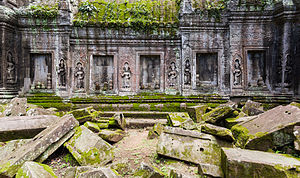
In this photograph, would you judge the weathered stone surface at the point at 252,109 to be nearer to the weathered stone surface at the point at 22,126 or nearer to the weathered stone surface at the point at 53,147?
the weathered stone surface at the point at 53,147

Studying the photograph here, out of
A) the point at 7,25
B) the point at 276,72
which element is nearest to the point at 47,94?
the point at 7,25

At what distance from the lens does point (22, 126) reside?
409 centimetres

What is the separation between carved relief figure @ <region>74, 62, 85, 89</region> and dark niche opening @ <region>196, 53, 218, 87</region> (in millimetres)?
5700

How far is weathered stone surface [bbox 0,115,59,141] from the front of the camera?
390cm

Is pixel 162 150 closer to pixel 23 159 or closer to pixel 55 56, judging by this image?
pixel 23 159

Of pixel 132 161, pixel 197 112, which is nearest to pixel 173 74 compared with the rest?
pixel 197 112

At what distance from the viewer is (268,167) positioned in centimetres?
237

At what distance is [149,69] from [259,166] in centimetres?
668

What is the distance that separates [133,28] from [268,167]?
7.44 m

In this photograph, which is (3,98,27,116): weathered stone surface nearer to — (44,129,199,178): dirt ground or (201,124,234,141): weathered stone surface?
(44,129,199,178): dirt ground

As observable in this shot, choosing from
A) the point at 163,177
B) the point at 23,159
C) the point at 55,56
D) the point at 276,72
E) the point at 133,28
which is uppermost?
the point at 133,28

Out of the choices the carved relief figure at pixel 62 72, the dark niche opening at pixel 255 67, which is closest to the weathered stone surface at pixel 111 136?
the carved relief figure at pixel 62 72

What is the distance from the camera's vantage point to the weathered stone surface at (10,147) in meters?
3.62

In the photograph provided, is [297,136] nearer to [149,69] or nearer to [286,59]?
[286,59]
